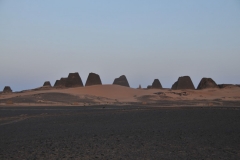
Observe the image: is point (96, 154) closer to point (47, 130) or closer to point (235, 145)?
point (235, 145)

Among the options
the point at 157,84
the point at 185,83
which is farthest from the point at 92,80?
the point at 157,84

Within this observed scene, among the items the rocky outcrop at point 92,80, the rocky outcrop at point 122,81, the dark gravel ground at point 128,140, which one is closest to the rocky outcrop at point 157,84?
the rocky outcrop at point 122,81

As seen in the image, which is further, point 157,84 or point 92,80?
point 157,84

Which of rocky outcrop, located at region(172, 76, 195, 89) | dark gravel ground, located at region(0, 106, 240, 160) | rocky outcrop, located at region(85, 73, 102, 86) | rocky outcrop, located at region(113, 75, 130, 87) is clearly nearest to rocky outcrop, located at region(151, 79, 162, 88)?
rocky outcrop, located at region(113, 75, 130, 87)

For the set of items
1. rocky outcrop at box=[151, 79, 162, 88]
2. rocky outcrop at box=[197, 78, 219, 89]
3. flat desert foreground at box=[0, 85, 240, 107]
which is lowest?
flat desert foreground at box=[0, 85, 240, 107]

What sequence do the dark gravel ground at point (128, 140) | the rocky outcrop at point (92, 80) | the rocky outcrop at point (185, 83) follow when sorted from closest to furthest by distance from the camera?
the dark gravel ground at point (128, 140) < the rocky outcrop at point (185, 83) < the rocky outcrop at point (92, 80)

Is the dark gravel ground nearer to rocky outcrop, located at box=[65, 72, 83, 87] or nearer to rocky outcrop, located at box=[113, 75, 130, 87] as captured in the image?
rocky outcrop, located at box=[65, 72, 83, 87]

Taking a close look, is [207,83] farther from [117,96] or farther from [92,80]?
[92,80]

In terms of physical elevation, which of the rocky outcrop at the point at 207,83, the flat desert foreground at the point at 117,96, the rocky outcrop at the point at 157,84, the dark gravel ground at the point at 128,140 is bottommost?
the dark gravel ground at the point at 128,140

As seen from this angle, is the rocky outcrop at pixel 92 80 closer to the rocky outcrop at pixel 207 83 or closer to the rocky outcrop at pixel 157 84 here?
the rocky outcrop at pixel 157 84

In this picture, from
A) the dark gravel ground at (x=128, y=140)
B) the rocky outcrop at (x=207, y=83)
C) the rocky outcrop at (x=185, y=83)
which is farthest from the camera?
the rocky outcrop at (x=185, y=83)

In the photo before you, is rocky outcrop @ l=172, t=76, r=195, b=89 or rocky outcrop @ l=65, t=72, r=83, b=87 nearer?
rocky outcrop @ l=65, t=72, r=83, b=87

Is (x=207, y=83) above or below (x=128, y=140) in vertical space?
above

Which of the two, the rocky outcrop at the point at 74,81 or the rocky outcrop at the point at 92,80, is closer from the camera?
the rocky outcrop at the point at 74,81
